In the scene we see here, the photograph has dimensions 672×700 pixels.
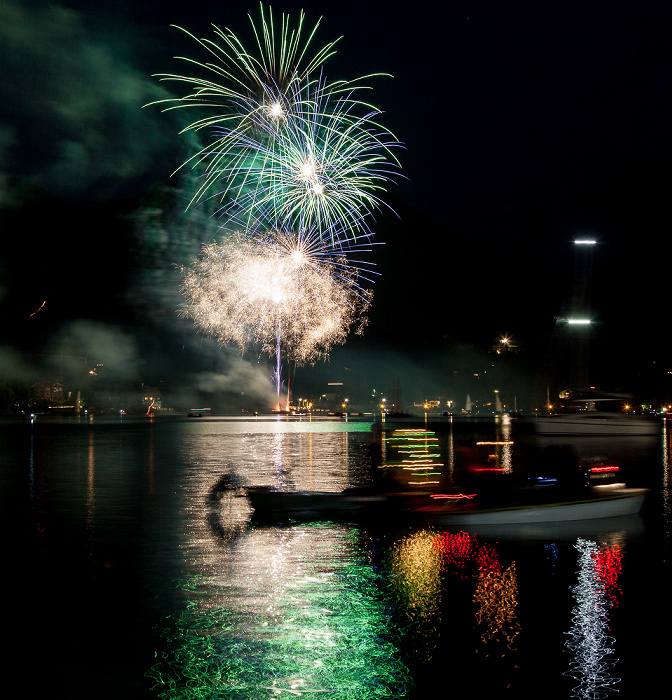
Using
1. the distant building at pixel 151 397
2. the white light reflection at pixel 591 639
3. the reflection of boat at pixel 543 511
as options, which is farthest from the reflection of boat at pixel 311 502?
the distant building at pixel 151 397

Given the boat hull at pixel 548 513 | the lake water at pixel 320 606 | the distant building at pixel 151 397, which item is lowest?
the lake water at pixel 320 606

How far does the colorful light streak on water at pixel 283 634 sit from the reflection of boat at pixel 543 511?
394 cm

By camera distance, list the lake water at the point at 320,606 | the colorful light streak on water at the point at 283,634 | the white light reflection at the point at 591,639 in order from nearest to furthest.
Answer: the colorful light streak on water at the point at 283,634
the white light reflection at the point at 591,639
the lake water at the point at 320,606

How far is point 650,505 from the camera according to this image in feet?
73.9

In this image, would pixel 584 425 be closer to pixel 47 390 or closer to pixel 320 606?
pixel 320 606

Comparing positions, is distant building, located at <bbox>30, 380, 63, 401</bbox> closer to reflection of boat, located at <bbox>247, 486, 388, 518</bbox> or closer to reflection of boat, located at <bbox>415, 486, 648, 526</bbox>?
reflection of boat, located at <bbox>247, 486, 388, 518</bbox>

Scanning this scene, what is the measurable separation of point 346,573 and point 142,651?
486 cm

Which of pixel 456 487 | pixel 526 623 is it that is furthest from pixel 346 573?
pixel 456 487

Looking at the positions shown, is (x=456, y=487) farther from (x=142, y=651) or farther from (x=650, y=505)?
(x=142, y=651)

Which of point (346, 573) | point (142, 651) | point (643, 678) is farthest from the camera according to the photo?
point (346, 573)

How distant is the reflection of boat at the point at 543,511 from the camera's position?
17422 millimetres

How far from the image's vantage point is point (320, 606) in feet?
34.7

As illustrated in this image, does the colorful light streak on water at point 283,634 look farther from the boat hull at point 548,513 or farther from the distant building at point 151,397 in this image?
the distant building at point 151,397

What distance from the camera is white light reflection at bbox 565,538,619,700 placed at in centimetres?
771
